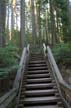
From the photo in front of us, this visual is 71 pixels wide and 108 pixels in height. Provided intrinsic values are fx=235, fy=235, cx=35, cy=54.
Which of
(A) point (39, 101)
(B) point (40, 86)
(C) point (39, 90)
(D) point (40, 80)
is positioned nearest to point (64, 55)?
(D) point (40, 80)

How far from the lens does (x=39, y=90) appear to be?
888 cm

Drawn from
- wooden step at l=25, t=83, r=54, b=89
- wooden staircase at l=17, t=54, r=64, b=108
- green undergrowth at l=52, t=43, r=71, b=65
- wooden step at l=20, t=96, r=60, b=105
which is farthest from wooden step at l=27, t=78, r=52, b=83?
green undergrowth at l=52, t=43, r=71, b=65

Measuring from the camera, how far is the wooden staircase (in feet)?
25.5

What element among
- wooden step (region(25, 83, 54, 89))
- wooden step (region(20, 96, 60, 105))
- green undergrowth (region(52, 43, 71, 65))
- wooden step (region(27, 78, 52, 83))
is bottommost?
wooden step (region(20, 96, 60, 105))

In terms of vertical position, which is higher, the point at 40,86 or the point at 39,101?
the point at 40,86

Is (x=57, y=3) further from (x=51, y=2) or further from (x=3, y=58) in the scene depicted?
(x=3, y=58)

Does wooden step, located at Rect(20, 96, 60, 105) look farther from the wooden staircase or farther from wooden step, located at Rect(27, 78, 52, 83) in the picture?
wooden step, located at Rect(27, 78, 52, 83)

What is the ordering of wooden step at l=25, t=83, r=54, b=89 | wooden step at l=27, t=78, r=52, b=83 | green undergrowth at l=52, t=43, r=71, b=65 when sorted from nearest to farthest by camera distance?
wooden step at l=25, t=83, r=54, b=89 < wooden step at l=27, t=78, r=52, b=83 < green undergrowth at l=52, t=43, r=71, b=65

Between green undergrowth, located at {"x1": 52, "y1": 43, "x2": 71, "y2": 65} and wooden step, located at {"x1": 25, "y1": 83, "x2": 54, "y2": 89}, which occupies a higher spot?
green undergrowth, located at {"x1": 52, "y1": 43, "x2": 71, "y2": 65}

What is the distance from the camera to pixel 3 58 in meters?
8.35

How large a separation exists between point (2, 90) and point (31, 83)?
1.27 meters

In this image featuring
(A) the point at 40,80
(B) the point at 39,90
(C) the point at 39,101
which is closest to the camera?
(C) the point at 39,101

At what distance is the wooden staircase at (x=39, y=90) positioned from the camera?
306 inches

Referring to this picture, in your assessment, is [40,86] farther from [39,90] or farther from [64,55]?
[64,55]
